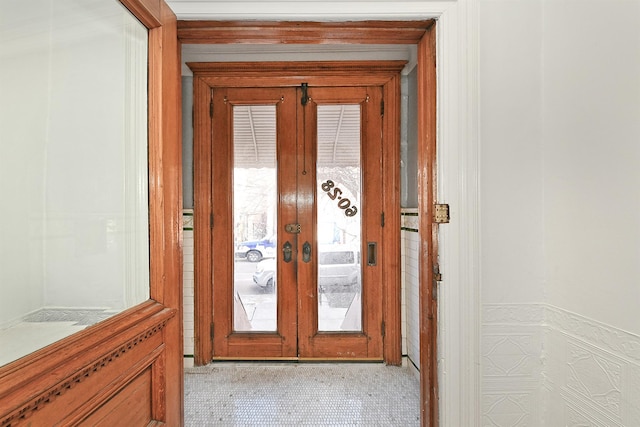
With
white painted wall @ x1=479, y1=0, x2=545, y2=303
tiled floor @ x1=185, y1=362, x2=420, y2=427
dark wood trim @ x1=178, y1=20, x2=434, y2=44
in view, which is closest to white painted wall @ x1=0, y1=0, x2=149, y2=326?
dark wood trim @ x1=178, y1=20, x2=434, y2=44

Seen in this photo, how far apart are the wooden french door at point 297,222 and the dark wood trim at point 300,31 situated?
4.06ft

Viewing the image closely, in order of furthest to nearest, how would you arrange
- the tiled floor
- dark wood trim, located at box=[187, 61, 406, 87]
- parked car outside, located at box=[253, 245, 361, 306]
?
parked car outside, located at box=[253, 245, 361, 306] → dark wood trim, located at box=[187, 61, 406, 87] → the tiled floor

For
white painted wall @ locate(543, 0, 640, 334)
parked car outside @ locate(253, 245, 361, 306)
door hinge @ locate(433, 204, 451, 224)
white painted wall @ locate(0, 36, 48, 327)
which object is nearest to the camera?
white painted wall @ locate(0, 36, 48, 327)

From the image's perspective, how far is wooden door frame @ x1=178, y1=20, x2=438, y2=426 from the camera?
4.36 feet

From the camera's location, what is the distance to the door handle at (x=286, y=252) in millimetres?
2654

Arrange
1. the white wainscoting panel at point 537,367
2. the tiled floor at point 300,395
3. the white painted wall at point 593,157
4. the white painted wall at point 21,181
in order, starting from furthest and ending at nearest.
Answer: the tiled floor at point 300,395 → the white wainscoting panel at point 537,367 → the white painted wall at point 593,157 → the white painted wall at point 21,181

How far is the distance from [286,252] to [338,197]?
0.58m

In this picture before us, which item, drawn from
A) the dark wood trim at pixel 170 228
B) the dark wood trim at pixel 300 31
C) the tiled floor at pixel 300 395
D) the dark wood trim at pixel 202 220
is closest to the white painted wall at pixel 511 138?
the dark wood trim at pixel 300 31

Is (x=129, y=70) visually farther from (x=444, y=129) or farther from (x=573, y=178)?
(x=573, y=178)

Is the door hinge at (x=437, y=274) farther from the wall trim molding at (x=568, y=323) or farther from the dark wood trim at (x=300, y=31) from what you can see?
the dark wood trim at (x=300, y=31)

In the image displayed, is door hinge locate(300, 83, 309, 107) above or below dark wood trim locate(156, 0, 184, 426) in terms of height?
above

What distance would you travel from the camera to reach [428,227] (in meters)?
1.36

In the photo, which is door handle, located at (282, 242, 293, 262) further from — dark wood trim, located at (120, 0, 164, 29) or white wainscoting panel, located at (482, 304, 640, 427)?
dark wood trim, located at (120, 0, 164, 29)

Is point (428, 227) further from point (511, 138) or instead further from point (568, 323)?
point (568, 323)
